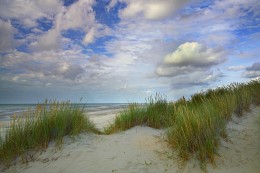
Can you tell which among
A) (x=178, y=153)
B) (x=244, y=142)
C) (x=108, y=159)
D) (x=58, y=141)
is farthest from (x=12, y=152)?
(x=244, y=142)

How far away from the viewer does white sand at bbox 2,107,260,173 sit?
535cm

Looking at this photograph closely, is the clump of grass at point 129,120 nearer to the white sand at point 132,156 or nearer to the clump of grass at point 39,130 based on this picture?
the white sand at point 132,156

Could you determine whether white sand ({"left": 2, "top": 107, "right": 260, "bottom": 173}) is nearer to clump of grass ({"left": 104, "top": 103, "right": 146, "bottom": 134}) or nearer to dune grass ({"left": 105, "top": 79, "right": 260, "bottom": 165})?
dune grass ({"left": 105, "top": 79, "right": 260, "bottom": 165})

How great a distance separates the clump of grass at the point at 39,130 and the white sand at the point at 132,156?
282 millimetres

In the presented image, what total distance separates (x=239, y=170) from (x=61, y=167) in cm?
391

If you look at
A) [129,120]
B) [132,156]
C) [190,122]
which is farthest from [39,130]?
[190,122]

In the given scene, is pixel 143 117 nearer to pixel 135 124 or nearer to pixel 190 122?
pixel 135 124

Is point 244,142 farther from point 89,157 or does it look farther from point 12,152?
point 12,152

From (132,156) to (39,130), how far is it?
2.64m

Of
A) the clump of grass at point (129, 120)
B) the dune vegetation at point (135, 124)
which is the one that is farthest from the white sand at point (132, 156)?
the clump of grass at point (129, 120)

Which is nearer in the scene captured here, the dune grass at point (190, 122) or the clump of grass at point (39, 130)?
the dune grass at point (190, 122)

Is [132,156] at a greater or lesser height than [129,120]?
lesser

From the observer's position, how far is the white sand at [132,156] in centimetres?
535

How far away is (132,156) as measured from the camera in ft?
19.5
